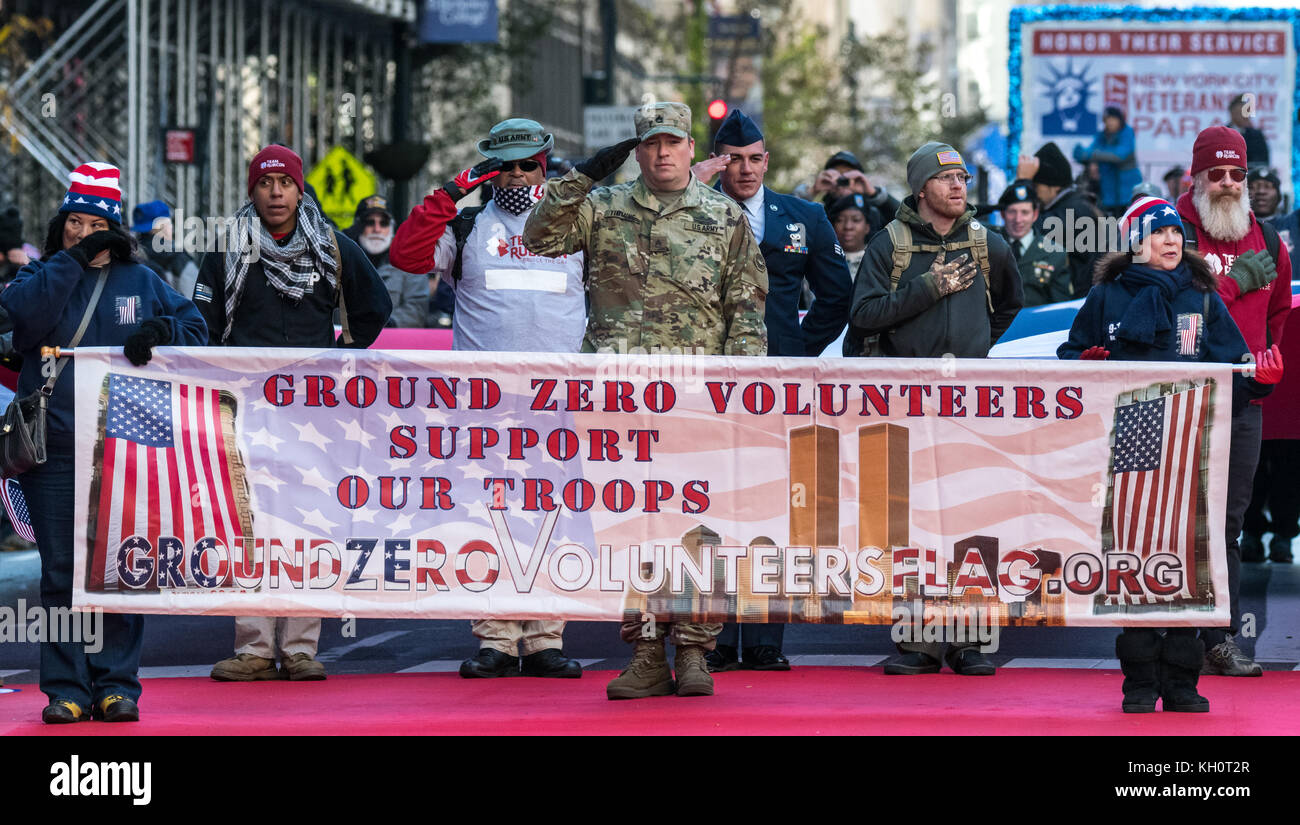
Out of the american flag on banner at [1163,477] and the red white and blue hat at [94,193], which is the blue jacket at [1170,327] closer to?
the american flag on banner at [1163,477]

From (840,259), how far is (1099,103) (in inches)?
446

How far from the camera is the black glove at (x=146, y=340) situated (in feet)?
24.3

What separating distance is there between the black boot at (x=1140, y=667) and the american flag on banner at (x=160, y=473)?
3212 mm

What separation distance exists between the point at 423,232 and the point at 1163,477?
296 centimetres

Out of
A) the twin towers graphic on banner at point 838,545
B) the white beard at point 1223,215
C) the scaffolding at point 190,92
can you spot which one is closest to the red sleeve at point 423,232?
the twin towers graphic on banner at point 838,545

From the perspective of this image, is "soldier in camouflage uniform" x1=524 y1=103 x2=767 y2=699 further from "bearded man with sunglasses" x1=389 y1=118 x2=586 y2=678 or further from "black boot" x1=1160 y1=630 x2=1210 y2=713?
"black boot" x1=1160 y1=630 x2=1210 y2=713

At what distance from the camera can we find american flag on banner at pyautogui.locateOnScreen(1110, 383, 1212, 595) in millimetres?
7504

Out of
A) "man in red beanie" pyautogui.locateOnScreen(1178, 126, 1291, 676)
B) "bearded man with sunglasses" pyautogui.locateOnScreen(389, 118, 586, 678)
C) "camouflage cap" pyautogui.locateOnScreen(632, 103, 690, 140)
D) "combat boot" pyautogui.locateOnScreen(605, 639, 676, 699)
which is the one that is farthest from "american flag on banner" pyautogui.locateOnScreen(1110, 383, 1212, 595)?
"bearded man with sunglasses" pyautogui.locateOnScreen(389, 118, 586, 678)

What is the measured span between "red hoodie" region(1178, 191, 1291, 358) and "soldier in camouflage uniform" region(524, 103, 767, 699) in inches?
79.3
